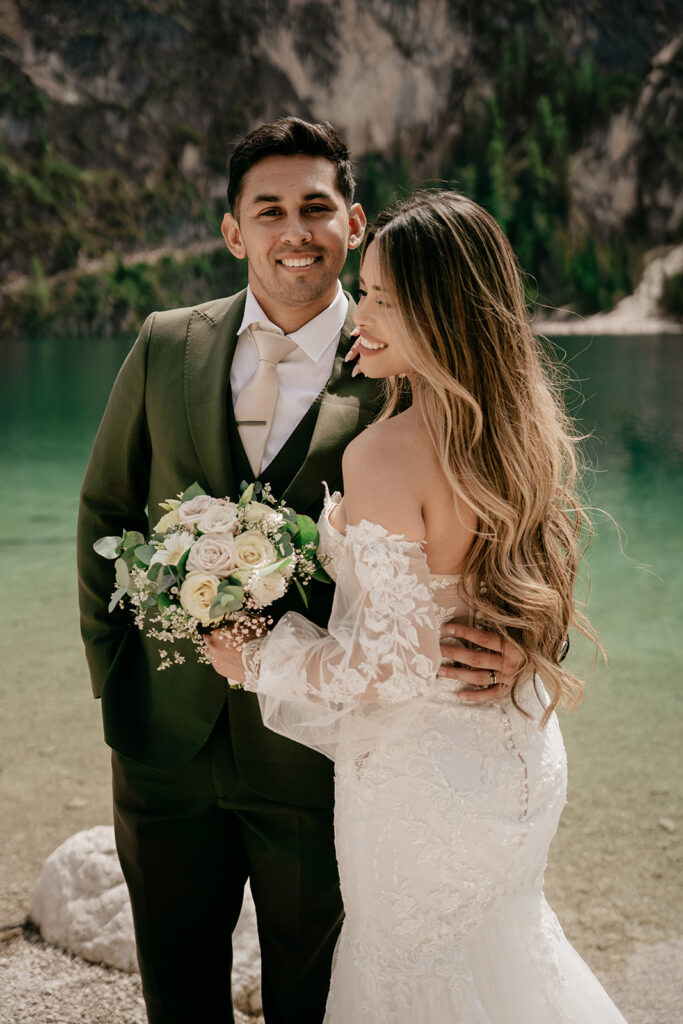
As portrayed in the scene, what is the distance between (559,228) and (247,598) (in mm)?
42144

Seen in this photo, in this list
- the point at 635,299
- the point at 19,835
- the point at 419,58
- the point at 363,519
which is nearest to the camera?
the point at 363,519

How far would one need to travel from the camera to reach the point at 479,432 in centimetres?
157

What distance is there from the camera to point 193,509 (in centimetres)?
165

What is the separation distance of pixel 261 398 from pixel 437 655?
75 centimetres

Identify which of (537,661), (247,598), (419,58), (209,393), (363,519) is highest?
(419,58)

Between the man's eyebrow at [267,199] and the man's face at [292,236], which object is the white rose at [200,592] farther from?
the man's eyebrow at [267,199]

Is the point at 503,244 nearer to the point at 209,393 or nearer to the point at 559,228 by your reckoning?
the point at 209,393

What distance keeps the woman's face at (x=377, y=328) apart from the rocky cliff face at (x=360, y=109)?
37.9 m

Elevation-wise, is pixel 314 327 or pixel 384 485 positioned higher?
pixel 314 327

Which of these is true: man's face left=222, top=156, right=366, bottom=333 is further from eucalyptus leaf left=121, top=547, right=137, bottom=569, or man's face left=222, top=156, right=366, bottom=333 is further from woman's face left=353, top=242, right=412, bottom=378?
eucalyptus leaf left=121, top=547, right=137, bottom=569

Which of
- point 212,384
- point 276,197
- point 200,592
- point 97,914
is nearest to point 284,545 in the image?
point 200,592

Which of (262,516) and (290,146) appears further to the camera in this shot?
(290,146)

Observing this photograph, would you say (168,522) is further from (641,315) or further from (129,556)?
(641,315)

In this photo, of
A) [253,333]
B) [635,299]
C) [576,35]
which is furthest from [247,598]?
[576,35]
